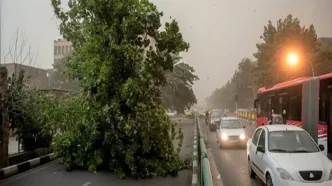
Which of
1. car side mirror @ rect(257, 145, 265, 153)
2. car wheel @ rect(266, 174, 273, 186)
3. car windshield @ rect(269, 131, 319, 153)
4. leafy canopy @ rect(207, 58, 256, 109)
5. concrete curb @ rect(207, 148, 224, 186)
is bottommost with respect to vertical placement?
concrete curb @ rect(207, 148, 224, 186)

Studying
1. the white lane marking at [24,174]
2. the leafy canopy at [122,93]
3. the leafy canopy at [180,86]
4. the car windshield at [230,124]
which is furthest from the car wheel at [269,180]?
the leafy canopy at [180,86]

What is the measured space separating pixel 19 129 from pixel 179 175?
6468 millimetres

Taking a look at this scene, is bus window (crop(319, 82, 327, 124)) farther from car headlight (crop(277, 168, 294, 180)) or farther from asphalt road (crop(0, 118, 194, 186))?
car headlight (crop(277, 168, 294, 180))

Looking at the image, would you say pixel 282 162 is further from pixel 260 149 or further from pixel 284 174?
pixel 260 149

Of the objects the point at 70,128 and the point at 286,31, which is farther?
the point at 286,31

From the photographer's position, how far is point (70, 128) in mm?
11477

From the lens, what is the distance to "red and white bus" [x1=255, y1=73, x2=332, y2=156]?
1188 centimetres

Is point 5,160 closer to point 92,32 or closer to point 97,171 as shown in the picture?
point 97,171

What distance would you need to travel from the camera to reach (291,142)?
8.73 m

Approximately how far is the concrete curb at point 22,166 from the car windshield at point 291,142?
24.0 ft

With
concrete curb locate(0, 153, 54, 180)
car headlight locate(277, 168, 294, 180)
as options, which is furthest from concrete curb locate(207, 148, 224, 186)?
concrete curb locate(0, 153, 54, 180)

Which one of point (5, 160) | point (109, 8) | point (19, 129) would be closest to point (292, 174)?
point (109, 8)

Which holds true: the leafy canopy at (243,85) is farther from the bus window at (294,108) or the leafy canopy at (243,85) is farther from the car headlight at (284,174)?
the car headlight at (284,174)

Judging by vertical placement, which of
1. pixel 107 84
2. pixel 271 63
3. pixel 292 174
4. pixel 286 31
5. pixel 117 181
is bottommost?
pixel 117 181
